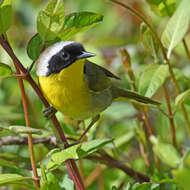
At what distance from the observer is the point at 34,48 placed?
4.65ft

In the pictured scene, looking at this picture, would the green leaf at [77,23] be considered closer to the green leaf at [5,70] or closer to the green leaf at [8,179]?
the green leaf at [5,70]

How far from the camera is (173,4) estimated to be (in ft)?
5.98

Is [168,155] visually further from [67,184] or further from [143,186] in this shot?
[67,184]

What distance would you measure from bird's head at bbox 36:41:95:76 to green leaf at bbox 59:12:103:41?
0.44 m

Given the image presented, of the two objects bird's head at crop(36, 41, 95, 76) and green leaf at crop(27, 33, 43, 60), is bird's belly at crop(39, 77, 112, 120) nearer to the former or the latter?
bird's head at crop(36, 41, 95, 76)

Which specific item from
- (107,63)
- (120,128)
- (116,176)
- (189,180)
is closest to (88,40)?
(107,63)

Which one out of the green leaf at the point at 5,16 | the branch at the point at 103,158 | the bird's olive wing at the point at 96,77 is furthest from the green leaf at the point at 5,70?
the bird's olive wing at the point at 96,77

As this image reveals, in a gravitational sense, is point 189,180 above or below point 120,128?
above

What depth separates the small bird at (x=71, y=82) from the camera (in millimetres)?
1884

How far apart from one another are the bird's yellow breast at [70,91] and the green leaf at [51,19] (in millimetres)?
560

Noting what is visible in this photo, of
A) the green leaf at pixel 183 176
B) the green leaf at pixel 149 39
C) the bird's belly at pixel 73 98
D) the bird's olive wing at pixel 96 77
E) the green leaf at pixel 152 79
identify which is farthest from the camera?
the bird's olive wing at pixel 96 77

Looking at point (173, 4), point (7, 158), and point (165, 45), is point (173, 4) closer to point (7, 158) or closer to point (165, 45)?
point (165, 45)

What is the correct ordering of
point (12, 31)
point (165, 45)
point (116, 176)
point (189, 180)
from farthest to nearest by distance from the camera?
point (12, 31) → point (116, 176) → point (165, 45) → point (189, 180)

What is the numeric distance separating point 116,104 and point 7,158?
1.00 m
